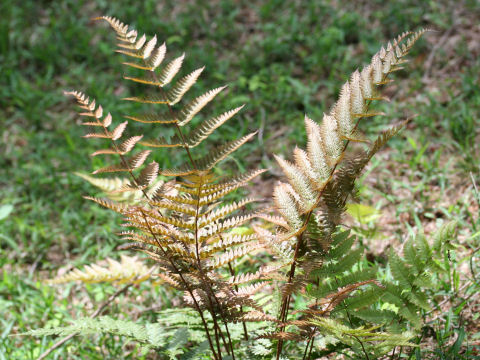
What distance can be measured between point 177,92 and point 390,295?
96cm

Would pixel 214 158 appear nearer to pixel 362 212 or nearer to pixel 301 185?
pixel 301 185

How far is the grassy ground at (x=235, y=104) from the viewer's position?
2562 millimetres

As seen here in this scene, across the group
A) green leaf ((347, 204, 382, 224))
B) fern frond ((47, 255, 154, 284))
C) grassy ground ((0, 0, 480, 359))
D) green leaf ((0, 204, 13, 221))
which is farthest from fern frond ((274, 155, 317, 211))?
green leaf ((0, 204, 13, 221))

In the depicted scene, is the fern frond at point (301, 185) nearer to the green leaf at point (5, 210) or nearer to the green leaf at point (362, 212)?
the green leaf at point (362, 212)

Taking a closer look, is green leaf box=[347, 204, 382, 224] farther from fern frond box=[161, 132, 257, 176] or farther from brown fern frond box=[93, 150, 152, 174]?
brown fern frond box=[93, 150, 152, 174]

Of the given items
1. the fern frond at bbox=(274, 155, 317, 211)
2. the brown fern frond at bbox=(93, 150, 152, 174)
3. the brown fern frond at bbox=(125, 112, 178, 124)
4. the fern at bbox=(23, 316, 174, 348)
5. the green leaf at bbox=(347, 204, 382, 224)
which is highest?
the brown fern frond at bbox=(125, 112, 178, 124)

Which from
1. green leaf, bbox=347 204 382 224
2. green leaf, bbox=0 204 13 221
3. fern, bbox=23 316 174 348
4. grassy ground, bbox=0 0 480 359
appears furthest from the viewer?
green leaf, bbox=0 204 13 221

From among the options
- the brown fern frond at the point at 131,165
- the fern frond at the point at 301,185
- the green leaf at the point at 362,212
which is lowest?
the fern frond at the point at 301,185

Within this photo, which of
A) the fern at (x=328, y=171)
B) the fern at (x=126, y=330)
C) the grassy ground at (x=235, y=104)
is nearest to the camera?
the fern at (x=328, y=171)

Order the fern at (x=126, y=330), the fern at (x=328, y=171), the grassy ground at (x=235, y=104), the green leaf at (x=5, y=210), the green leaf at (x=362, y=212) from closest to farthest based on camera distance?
the fern at (x=328, y=171)
the fern at (x=126, y=330)
the green leaf at (x=362, y=212)
the grassy ground at (x=235, y=104)
the green leaf at (x=5, y=210)

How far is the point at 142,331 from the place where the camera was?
1.62 m

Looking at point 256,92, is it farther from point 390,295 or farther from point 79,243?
point 390,295

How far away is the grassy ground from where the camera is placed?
2562 millimetres

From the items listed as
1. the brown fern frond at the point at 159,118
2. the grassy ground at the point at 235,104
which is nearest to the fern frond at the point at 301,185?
the brown fern frond at the point at 159,118
